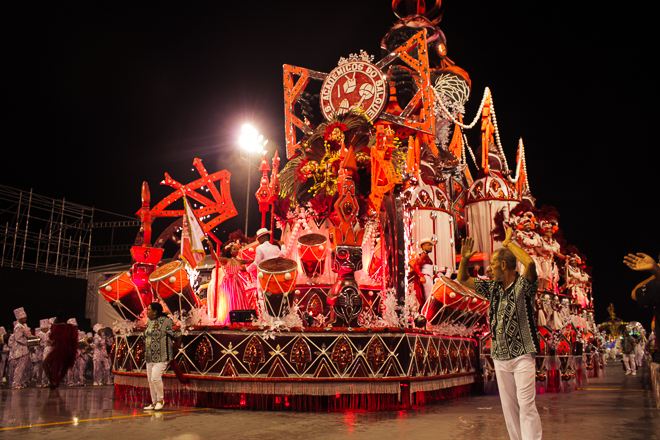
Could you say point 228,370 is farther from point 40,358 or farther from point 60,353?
point 40,358

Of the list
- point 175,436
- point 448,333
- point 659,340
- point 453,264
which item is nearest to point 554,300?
point 453,264

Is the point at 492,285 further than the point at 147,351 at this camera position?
No

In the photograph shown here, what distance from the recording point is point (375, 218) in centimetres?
978

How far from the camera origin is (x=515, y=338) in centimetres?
350

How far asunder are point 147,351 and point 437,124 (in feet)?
42.4

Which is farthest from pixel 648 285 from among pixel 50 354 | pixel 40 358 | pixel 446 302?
pixel 40 358

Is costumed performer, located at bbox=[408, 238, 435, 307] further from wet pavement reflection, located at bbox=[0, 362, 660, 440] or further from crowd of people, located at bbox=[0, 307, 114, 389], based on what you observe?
crowd of people, located at bbox=[0, 307, 114, 389]

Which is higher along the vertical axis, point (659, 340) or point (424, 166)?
point (424, 166)

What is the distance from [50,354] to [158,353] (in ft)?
19.9

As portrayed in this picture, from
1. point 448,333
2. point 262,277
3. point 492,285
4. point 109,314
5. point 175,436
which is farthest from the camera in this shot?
point 109,314

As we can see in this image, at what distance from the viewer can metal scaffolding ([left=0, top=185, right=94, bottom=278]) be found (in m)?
17.5

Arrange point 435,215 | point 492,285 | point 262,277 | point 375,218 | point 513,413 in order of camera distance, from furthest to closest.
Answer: point 435,215
point 375,218
point 262,277
point 492,285
point 513,413

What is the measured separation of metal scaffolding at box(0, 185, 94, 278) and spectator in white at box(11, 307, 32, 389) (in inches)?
234

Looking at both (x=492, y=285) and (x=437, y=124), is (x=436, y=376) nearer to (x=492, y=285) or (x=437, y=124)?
(x=492, y=285)
